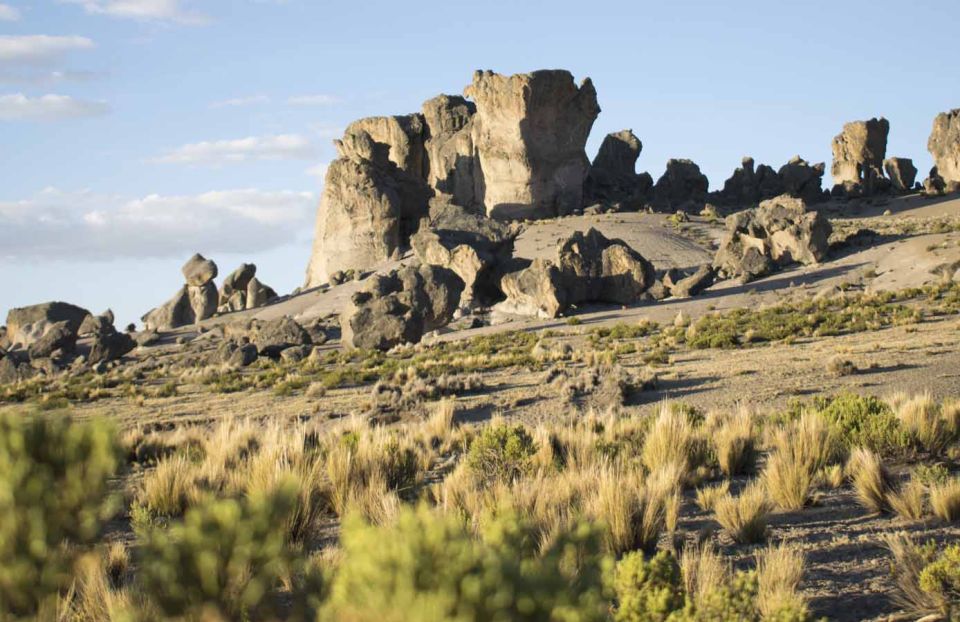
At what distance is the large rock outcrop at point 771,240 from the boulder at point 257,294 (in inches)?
1370

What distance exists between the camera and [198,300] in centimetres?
6569

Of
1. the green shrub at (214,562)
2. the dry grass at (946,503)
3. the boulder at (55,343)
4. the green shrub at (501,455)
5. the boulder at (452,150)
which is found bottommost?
the dry grass at (946,503)

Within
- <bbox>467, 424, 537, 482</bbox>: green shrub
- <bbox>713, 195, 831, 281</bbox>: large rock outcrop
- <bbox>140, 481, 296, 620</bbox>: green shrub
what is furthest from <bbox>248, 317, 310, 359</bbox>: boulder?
<bbox>140, 481, 296, 620</bbox>: green shrub

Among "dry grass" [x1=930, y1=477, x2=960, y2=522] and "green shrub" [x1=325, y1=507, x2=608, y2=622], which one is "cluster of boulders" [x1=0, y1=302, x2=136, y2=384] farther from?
Answer: "green shrub" [x1=325, y1=507, x2=608, y2=622]

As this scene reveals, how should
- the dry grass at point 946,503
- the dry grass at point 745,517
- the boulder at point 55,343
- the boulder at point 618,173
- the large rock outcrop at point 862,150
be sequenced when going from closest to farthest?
the dry grass at point 745,517
the dry grass at point 946,503
the boulder at point 55,343
the boulder at point 618,173
the large rock outcrop at point 862,150

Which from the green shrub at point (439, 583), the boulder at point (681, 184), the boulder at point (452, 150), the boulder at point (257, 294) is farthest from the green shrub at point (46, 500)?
the boulder at point (681, 184)

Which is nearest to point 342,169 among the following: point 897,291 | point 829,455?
point 897,291

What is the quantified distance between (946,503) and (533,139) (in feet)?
218

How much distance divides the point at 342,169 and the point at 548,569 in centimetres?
7151

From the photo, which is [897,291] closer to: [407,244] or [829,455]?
[829,455]

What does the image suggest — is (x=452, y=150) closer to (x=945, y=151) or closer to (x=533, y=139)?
(x=533, y=139)

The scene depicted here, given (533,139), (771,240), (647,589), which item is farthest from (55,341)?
(647,589)

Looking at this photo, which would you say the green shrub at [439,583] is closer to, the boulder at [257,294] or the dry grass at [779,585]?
the dry grass at [779,585]

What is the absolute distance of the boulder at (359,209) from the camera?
Answer: 2827 inches
